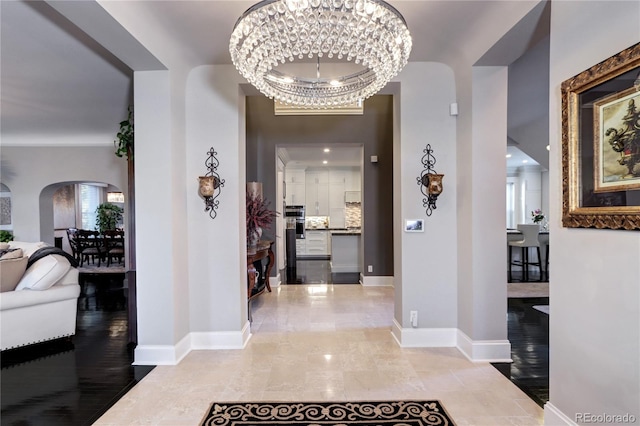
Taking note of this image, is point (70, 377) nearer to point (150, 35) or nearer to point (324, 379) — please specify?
point (324, 379)

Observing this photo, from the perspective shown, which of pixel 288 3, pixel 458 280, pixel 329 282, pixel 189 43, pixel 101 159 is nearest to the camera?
pixel 288 3

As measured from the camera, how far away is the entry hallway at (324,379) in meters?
1.98

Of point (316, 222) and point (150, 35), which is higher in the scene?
point (150, 35)

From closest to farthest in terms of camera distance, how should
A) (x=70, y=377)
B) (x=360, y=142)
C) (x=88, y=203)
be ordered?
(x=70, y=377) → (x=360, y=142) → (x=88, y=203)

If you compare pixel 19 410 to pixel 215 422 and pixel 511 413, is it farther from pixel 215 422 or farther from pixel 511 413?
pixel 511 413

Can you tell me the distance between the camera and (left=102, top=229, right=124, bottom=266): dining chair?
23.5ft

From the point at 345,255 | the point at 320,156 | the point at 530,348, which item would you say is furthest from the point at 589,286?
the point at 320,156

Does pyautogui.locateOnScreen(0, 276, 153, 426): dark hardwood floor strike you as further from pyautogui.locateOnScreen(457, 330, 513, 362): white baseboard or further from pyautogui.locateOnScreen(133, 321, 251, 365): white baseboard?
pyautogui.locateOnScreen(457, 330, 513, 362): white baseboard

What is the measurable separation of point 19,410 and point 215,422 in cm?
141

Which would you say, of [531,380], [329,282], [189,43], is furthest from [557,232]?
[329,282]

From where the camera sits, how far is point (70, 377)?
8.02ft

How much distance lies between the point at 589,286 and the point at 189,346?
123 inches

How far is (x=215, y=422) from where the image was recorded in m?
1.88

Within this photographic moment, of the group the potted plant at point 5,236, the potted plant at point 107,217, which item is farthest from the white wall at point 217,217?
the potted plant at point 107,217
